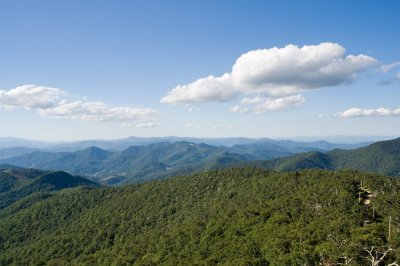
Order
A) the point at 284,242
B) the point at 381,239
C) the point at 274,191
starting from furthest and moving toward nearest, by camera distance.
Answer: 1. the point at 274,191
2. the point at 284,242
3. the point at 381,239

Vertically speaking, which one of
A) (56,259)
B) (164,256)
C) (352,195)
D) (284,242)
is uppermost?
(352,195)

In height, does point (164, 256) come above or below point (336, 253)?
below

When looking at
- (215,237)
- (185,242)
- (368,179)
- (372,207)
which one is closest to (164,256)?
(185,242)

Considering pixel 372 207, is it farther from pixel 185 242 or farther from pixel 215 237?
pixel 185 242

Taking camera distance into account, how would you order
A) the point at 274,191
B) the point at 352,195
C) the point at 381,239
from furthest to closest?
the point at 274,191 < the point at 352,195 < the point at 381,239

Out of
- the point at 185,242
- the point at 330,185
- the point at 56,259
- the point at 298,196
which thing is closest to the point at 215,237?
the point at 185,242

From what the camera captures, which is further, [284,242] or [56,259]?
[56,259]

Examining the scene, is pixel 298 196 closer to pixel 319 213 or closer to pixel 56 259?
pixel 319 213

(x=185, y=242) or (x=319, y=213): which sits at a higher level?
(x=319, y=213)

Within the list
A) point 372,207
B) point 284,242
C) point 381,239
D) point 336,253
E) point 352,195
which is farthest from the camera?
point 352,195
